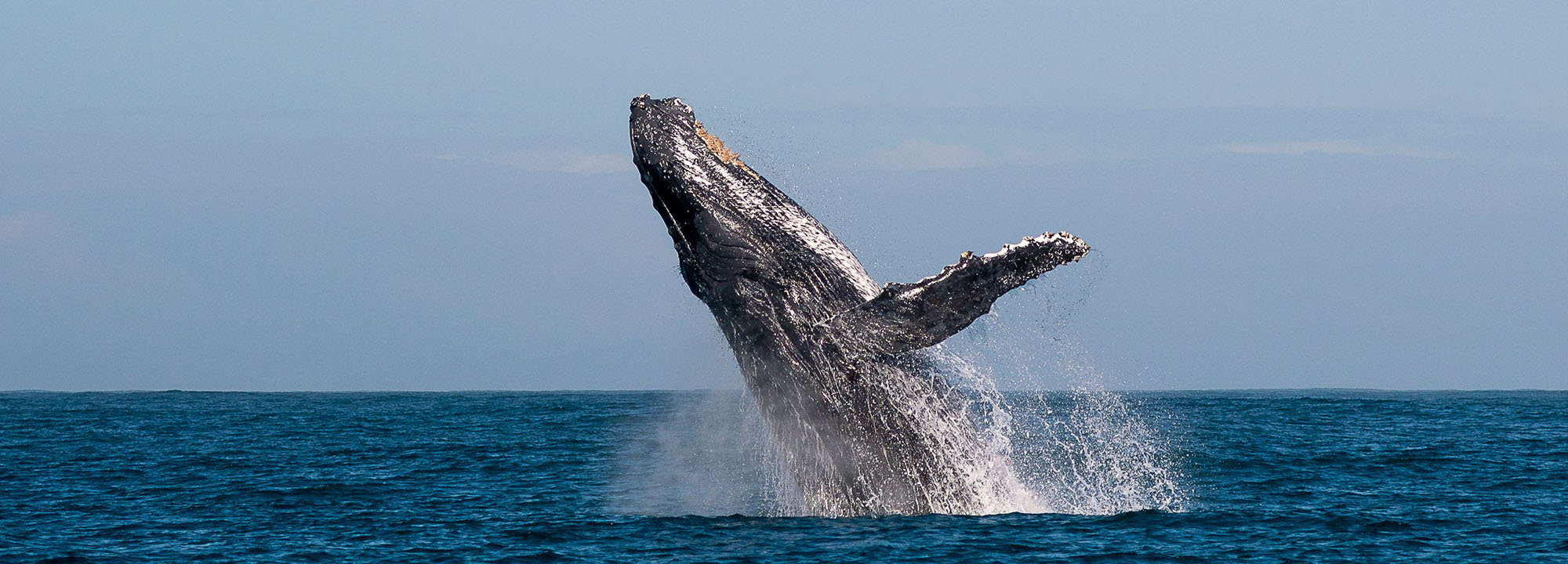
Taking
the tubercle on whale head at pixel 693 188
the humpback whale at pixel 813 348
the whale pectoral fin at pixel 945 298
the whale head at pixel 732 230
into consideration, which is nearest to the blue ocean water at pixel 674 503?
the humpback whale at pixel 813 348

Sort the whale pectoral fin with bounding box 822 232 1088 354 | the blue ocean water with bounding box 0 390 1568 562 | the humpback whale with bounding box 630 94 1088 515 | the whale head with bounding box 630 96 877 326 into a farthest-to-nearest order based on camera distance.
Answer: the whale head with bounding box 630 96 877 326
the humpback whale with bounding box 630 94 1088 515
the blue ocean water with bounding box 0 390 1568 562
the whale pectoral fin with bounding box 822 232 1088 354

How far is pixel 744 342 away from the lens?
12961 millimetres

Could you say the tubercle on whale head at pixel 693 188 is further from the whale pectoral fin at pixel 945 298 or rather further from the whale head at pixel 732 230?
the whale pectoral fin at pixel 945 298

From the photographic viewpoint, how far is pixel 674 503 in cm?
1653

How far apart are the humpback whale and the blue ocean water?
1.21ft

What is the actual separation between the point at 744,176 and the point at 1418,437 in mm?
20662

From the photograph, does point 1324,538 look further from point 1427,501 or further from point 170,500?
point 170,500

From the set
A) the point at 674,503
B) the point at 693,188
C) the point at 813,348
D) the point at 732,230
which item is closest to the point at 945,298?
the point at 813,348

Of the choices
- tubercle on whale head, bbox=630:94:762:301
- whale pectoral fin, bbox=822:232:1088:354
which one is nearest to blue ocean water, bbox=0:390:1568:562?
whale pectoral fin, bbox=822:232:1088:354

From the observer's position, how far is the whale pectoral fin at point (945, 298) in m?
11.4

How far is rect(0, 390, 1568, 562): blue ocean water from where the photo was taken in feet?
40.7

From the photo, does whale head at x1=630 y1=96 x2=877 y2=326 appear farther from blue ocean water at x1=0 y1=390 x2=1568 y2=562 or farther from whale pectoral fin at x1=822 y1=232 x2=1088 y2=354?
blue ocean water at x1=0 y1=390 x2=1568 y2=562

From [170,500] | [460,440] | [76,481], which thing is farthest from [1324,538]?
[460,440]

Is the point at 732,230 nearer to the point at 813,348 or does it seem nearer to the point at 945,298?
the point at 813,348
